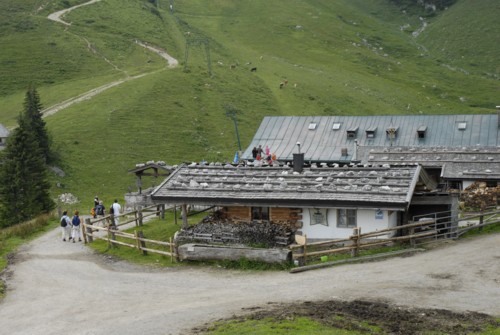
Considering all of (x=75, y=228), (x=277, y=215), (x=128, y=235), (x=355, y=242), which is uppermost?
(x=277, y=215)

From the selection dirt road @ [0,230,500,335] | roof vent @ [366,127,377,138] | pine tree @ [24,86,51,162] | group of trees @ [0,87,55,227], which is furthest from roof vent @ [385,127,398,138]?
pine tree @ [24,86,51,162]

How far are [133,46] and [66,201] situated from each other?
67.7 m

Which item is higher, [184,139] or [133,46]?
[133,46]

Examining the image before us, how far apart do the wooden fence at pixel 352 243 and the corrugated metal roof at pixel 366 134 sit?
82.0 feet

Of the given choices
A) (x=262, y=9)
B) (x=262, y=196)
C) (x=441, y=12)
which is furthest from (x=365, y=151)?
(x=441, y=12)

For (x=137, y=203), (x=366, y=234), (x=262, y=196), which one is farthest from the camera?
(x=137, y=203)

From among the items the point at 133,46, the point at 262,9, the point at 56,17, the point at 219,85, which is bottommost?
the point at 219,85

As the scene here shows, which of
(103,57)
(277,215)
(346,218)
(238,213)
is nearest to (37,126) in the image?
(238,213)

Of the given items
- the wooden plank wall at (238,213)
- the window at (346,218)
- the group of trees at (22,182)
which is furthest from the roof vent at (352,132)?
the window at (346,218)

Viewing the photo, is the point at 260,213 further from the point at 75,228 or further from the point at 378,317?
the point at 378,317

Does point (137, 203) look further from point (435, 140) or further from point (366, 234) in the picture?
point (435, 140)

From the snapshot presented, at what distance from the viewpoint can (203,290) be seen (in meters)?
24.5

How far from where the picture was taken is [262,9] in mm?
169375

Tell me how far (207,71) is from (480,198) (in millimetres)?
68011
